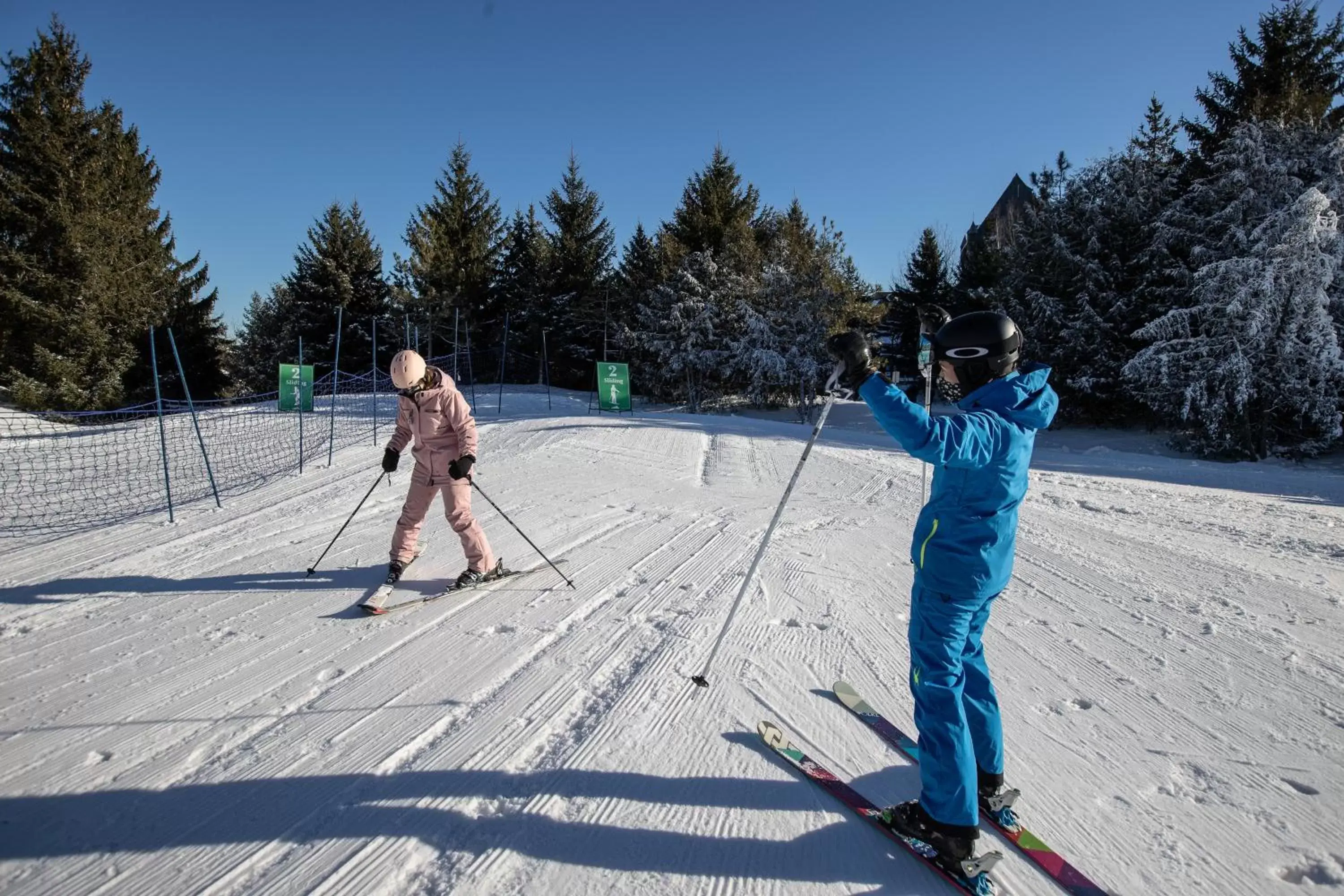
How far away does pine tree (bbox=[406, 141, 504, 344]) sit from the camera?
26.6 m

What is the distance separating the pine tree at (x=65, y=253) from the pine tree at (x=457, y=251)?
9.87m

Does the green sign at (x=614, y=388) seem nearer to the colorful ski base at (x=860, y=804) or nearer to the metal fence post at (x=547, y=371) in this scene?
the metal fence post at (x=547, y=371)

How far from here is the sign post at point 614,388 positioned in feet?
59.5

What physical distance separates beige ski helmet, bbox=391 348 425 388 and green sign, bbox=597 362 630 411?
13452mm

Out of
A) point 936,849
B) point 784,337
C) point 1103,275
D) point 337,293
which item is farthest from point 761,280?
point 936,849

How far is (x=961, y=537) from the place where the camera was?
2195 mm

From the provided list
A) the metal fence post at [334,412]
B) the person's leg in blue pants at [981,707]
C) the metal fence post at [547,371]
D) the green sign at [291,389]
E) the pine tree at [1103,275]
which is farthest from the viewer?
the metal fence post at [547,371]

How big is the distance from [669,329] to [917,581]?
22.0 meters

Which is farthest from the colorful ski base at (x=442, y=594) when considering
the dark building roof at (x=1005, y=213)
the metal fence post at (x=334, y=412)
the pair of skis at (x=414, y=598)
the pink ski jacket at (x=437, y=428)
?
the dark building roof at (x=1005, y=213)

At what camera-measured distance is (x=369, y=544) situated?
578 cm

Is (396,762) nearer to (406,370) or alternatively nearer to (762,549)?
(762,549)

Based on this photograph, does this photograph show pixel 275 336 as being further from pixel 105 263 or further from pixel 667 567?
pixel 667 567

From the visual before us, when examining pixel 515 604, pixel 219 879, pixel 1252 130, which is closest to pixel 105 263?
pixel 515 604

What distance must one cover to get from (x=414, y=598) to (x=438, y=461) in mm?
1035
